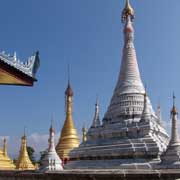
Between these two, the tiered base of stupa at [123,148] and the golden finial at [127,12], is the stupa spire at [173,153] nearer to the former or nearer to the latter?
the tiered base of stupa at [123,148]

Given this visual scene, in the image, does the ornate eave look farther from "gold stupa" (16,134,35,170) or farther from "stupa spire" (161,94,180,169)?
"gold stupa" (16,134,35,170)

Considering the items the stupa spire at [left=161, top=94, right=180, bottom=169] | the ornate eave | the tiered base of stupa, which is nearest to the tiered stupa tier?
the tiered base of stupa

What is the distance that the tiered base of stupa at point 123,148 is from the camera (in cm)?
2541

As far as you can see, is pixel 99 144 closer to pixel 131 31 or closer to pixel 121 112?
pixel 121 112

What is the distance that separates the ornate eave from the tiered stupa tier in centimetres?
1797

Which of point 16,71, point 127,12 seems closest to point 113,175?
point 16,71

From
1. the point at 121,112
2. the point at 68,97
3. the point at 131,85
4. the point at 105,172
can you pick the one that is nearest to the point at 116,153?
the point at 121,112

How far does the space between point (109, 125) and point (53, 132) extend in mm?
9132

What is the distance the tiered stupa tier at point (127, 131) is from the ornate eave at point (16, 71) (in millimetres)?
17969

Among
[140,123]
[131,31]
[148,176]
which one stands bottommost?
[148,176]

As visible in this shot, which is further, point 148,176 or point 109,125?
point 109,125

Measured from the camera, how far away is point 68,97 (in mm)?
38156

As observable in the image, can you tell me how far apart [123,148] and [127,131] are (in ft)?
7.03

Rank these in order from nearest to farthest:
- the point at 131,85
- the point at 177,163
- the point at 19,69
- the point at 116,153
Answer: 1. the point at 19,69
2. the point at 177,163
3. the point at 116,153
4. the point at 131,85
